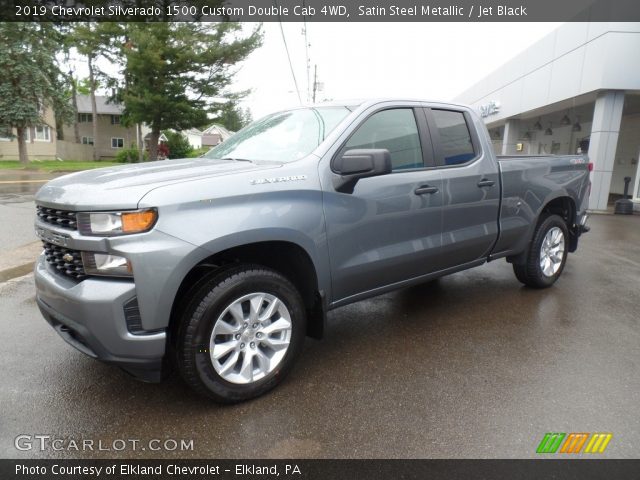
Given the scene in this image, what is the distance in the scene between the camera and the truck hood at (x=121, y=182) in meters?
2.36

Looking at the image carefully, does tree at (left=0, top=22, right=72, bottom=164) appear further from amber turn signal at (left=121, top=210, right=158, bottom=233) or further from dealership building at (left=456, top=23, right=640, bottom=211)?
amber turn signal at (left=121, top=210, right=158, bottom=233)

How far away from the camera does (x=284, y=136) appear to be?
11.7 ft

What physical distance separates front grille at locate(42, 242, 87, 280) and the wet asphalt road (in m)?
0.87

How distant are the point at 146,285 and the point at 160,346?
36cm

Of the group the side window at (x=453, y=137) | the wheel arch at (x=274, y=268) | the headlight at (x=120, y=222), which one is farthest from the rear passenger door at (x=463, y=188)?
the headlight at (x=120, y=222)

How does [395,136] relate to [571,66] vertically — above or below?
below

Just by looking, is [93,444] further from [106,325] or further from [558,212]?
[558,212]

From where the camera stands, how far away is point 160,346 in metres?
2.42

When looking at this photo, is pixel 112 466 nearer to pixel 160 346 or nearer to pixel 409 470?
pixel 160 346

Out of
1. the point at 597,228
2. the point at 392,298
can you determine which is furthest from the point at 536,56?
the point at 392,298

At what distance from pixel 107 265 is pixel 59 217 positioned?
1.80 feet

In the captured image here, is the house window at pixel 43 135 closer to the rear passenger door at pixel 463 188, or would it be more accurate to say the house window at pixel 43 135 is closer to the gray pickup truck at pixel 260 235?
the gray pickup truck at pixel 260 235

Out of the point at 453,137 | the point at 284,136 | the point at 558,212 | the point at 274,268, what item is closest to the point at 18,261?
the point at 284,136

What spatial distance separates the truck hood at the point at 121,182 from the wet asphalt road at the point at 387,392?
1269 mm
